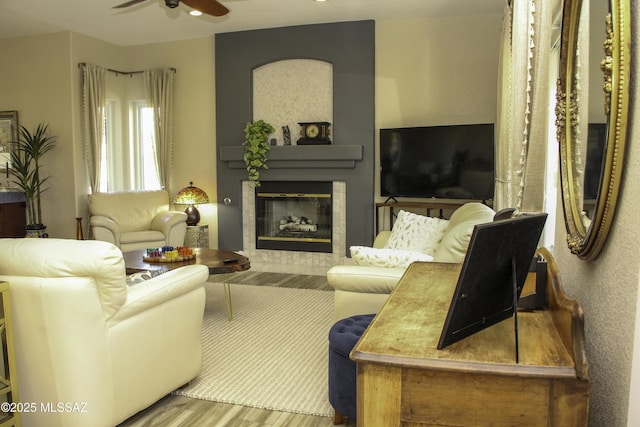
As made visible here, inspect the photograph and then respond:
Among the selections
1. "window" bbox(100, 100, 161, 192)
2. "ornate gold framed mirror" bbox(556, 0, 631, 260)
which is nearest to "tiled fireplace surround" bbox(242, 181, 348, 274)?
"window" bbox(100, 100, 161, 192)

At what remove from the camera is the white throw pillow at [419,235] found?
348 cm

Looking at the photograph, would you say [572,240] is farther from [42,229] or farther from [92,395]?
[42,229]

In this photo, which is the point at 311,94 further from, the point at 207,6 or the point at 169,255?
the point at 169,255

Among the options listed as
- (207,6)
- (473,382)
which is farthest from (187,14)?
(473,382)

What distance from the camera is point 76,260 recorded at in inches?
80.2

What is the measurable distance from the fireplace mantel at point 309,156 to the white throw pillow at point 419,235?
228 centimetres

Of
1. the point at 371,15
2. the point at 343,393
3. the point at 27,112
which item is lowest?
the point at 343,393

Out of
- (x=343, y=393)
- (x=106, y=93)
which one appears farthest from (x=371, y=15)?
(x=343, y=393)

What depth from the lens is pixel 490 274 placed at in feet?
3.86

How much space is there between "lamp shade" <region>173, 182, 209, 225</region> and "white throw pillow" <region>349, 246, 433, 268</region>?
4.05m

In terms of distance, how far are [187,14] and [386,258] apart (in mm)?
4363

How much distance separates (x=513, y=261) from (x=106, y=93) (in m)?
6.82

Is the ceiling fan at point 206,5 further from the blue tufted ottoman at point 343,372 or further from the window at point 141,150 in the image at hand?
→ the window at point 141,150

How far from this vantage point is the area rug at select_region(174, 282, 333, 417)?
276 centimetres
